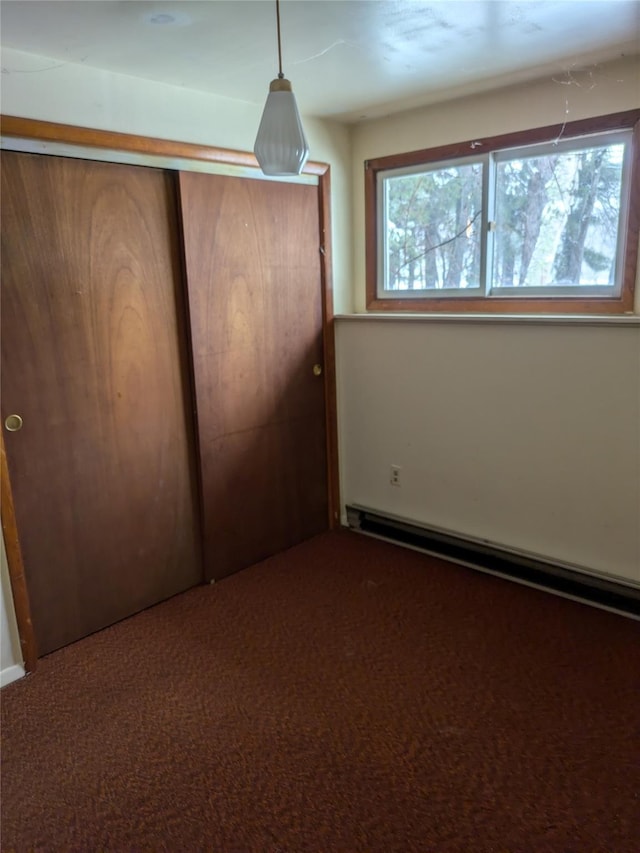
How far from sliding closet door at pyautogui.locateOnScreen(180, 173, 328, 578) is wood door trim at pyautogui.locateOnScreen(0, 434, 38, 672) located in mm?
832

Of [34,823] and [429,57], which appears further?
[429,57]

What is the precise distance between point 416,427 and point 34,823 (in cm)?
221

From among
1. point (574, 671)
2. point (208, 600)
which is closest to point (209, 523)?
point (208, 600)

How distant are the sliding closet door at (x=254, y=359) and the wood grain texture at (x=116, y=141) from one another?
9cm

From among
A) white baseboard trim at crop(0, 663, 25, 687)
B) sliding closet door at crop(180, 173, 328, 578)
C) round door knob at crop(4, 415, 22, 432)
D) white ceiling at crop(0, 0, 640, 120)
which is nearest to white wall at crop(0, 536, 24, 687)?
white baseboard trim at crop(0, 663, 25, 687)

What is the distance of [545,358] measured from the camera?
257cm

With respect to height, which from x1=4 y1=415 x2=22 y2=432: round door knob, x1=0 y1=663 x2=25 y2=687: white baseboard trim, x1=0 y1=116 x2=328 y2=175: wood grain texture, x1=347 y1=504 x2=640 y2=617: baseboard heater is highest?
x1=0 y1=116 x2=328 y2=175: wood grain texture

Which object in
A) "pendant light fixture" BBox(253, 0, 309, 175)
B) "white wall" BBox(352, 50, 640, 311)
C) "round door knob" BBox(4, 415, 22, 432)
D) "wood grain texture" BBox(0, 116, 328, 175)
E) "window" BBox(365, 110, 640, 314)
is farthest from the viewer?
"window" BBox(365, 110, 640, 314)

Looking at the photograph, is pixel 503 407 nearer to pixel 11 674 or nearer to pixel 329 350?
pixel 329 350

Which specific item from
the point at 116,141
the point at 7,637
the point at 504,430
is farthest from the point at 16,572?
the point at 504,430

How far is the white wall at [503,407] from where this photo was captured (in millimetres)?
2449

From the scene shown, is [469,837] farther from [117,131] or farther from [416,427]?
[117,131]

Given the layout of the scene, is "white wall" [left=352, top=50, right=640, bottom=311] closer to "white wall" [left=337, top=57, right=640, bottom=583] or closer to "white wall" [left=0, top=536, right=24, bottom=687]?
"white wall" [left=337, top=57, right=640, bottom=583]

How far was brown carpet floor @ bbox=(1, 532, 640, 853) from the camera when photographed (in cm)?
162
